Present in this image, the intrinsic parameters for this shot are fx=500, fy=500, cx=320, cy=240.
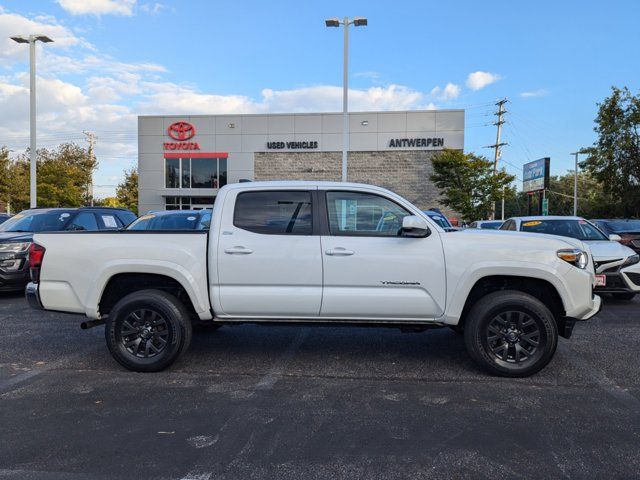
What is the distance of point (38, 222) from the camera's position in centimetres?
1068

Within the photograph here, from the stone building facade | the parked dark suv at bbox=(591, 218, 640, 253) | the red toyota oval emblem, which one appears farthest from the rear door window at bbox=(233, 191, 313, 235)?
the red toyota oval emblem

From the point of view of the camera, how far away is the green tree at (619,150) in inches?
1086

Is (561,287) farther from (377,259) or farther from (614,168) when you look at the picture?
(614,168)

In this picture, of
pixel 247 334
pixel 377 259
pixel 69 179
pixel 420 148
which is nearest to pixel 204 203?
pixel 69 179

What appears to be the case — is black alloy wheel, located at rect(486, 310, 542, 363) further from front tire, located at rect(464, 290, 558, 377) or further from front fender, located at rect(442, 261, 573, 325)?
front fender, located at rect(442, 261, 573, 325)

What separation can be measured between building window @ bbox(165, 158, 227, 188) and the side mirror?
99.4 ft

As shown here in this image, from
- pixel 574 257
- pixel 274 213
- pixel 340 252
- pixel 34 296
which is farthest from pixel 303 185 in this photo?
pixel 34 296

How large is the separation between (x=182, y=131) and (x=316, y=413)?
107 ft

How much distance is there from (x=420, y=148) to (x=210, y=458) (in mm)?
30376

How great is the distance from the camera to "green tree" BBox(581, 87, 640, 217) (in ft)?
90.5

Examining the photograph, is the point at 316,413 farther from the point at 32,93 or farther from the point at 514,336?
the point at 32,93

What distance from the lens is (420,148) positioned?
31938 mm

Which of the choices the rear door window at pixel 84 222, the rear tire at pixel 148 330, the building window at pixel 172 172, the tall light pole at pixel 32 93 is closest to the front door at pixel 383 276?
the rear tire at pixel 148 330

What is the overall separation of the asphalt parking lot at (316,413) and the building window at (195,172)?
28397 mm
